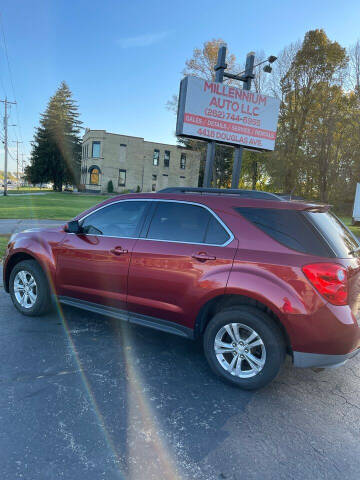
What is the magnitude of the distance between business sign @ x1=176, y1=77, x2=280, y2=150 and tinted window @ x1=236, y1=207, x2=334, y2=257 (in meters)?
8.89

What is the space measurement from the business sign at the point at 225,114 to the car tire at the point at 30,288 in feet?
26.8

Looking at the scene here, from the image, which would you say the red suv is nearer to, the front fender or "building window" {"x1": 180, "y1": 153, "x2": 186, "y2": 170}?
the front fender

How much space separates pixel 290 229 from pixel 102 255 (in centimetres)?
204

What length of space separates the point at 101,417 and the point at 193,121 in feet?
33.8

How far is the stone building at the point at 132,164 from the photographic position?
47.2m

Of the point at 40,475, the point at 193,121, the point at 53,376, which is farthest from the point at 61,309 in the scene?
the point at 193,121

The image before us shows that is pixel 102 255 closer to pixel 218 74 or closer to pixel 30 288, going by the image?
pixel 30 288

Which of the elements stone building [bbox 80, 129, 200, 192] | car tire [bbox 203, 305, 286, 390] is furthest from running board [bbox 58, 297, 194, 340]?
stone building [bbox 80, 129, 200, 192]

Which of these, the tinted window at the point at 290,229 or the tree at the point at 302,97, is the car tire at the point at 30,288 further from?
the tree at the point at 302,97

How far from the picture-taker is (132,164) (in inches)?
1916

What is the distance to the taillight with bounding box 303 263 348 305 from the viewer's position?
2.67m

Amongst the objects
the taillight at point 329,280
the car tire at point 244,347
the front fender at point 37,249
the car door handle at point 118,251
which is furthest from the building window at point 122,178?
the taillight at point 329,280

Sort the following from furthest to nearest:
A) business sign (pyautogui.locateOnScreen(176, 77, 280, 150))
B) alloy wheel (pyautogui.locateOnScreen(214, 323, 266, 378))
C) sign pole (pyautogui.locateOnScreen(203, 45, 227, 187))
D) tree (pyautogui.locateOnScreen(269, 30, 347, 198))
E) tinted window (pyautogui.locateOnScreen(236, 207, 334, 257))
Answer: tree (pyautogui.locateOnScreen(269, 30, 347, 198)) → sign pole (pyautogui.locateOnScreen(203, 45, 227, 187)) → business sign (pyautogui.locateOnScreen(176, 77, 280, 150)) → alloy wheel (pyautogui.locateOnScreen(214, 323, 266, 378)) → tinted window (pyautogui.locateOnScreen(236, 207, 334, 257))

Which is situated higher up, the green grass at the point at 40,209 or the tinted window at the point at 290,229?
the tinted window at the point at 290,229
